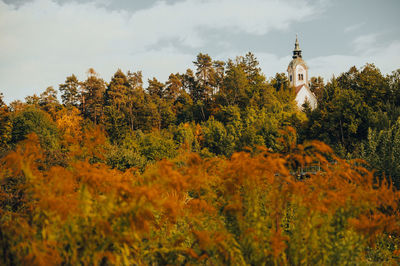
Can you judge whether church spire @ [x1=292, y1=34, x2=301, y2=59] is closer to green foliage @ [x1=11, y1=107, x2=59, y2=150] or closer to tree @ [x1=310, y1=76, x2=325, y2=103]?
tree @ [x1=310, y1=76, x2=325, y2=103]

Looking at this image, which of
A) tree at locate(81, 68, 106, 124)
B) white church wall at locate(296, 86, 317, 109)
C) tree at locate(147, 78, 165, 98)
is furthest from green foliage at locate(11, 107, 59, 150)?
white church wall at locate(296, 86, 317, 109)

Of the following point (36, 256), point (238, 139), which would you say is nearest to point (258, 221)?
point (36, 256)

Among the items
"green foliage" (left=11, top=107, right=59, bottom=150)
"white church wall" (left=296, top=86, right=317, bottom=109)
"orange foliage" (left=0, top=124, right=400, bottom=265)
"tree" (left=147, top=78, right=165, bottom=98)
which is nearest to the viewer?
"orange foliage" (left=0, top=124, right=400, bottom=265)

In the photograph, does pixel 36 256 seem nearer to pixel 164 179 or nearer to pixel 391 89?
pixel 164 179

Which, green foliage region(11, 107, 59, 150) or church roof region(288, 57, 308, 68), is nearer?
green foliage region(11, 107, 59, 150)

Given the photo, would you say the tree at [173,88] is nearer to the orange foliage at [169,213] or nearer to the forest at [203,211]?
the forest at [203,211]

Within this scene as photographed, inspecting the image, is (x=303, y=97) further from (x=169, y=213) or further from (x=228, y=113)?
(x=169, y=213)

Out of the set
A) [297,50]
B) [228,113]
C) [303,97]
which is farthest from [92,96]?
[297,50]

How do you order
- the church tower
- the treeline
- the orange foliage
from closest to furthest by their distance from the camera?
the orange foliage < the treeline < the church tower

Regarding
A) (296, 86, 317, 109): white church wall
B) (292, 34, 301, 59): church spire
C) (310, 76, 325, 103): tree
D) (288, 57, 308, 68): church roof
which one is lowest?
(296, 86, 317, 109): white church wall

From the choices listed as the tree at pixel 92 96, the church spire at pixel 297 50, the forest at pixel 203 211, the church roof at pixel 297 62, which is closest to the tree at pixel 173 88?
the tree at pixel 92 96

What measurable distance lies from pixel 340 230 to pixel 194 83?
50.7 m

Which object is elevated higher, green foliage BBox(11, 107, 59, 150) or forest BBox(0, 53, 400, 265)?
green foliage BBox(11, 107, 59, 150)

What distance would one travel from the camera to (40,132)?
30.4 m
